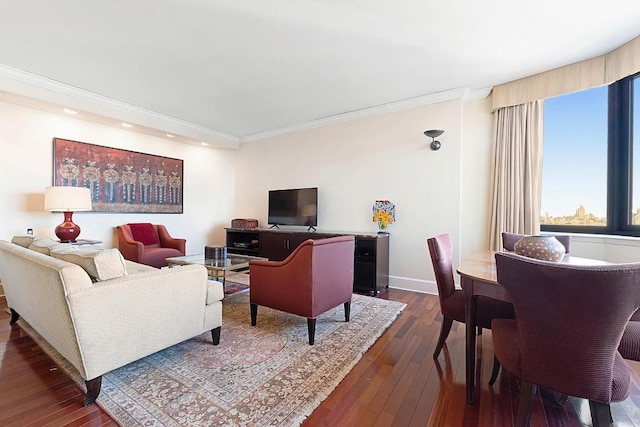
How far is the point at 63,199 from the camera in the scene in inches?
130

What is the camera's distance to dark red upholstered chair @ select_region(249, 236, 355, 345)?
87.0 inches

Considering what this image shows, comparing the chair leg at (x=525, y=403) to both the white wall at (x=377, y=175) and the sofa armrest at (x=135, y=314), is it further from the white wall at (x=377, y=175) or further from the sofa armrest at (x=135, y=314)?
the white wall at (x=377, y=175)

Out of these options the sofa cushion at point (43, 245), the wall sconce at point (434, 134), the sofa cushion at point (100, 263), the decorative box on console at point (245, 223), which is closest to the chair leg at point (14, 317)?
the sofa cushion at point (43, 245)

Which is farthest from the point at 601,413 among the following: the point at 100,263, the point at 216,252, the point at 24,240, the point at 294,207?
the point at 294,207

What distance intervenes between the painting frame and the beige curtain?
202 inches

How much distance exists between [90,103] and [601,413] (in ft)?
17.6

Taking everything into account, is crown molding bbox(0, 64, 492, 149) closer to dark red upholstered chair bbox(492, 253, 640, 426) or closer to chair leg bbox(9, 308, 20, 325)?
chair leg bbox(9, 308, 20, 325)

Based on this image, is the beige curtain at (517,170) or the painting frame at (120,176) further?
the painting frame at (120,176)

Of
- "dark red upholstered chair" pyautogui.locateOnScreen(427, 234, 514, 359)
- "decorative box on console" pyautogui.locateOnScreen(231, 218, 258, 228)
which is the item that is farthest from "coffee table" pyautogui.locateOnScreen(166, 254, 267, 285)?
"dark red upholstered chair" pyautogui.locateOnScreen(427, 234, 514, 359)

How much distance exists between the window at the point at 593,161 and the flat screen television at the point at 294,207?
3.05 meters

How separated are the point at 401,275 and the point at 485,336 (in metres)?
1.56

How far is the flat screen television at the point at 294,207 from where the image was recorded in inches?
180

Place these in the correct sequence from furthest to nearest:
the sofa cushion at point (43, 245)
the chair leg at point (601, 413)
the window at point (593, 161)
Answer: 1. the window at point (593, 161)
2. the sofa cushion at point (43, 245)
3. the chair leg at point (601, 413)

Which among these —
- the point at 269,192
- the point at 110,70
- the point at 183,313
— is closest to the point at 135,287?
the point at 183,313
